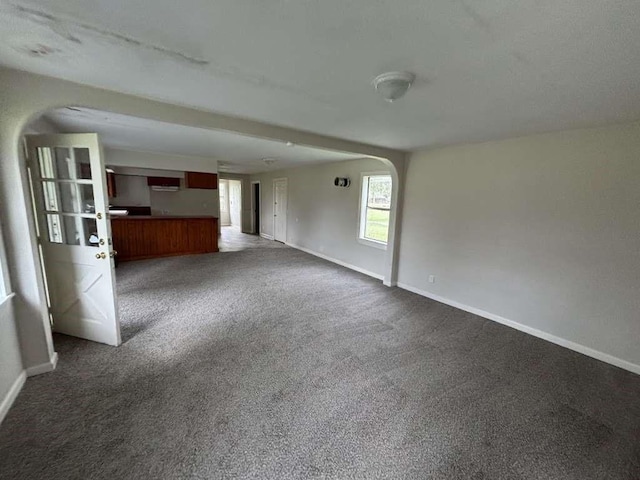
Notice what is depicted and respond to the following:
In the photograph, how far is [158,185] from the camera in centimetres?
673

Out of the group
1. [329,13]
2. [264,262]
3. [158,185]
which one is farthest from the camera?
[158,185]

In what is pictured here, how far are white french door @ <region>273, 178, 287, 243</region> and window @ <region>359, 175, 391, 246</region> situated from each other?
3.24 meters

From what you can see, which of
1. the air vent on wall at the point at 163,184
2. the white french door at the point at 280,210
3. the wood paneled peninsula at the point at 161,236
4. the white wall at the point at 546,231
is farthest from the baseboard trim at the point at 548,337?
the air vent on wall at the point at 163,184

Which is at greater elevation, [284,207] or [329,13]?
[329,13]

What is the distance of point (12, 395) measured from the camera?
187cm

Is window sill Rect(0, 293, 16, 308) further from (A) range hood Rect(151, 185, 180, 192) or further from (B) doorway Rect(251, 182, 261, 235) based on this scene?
(B) doorway Rect(251, 182, 261, 235)

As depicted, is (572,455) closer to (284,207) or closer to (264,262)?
(264,262)

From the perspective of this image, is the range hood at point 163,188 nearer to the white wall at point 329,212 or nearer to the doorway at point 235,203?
the white wall at point 329,212

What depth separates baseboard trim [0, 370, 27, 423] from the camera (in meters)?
1.75

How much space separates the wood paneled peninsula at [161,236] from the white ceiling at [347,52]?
4.40m

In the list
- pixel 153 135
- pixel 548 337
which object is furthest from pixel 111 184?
pixel 548 337

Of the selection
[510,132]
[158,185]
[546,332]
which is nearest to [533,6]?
[510,132]

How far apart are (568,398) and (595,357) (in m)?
1.00

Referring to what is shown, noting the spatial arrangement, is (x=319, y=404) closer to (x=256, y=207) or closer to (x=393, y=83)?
(x=393, y=83)
